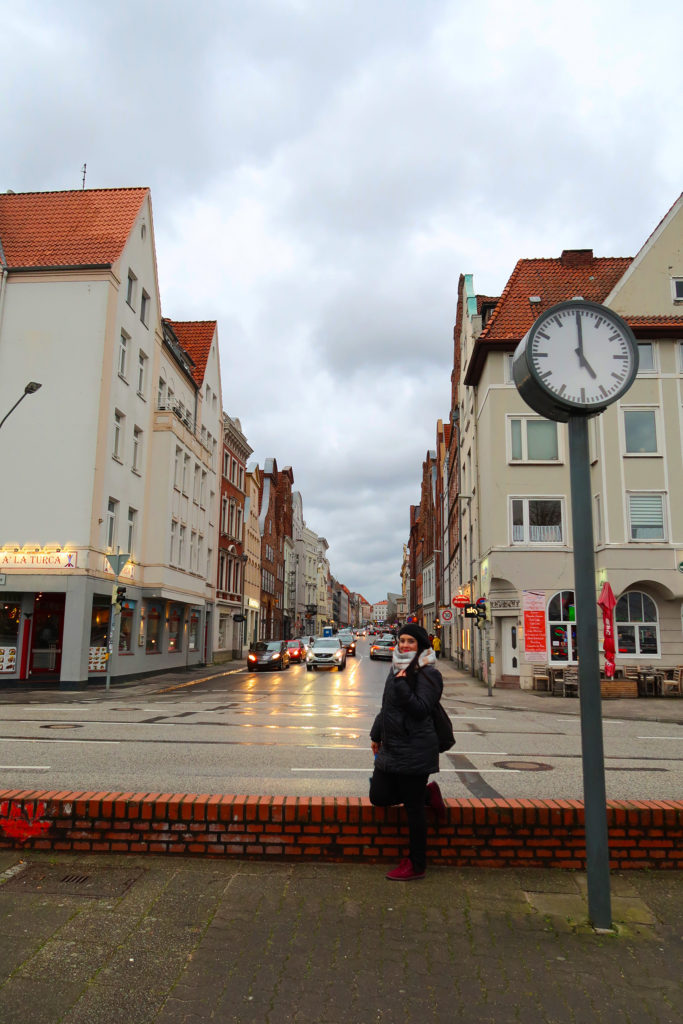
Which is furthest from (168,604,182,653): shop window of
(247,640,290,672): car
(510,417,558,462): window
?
(510,417,558,462): window

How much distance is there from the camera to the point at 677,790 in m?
8.31

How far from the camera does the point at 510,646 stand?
2814 cm

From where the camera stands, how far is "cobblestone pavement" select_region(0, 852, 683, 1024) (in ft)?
10.5

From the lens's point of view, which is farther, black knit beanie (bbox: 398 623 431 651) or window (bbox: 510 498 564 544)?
window (bbox: 510 498 564 544)

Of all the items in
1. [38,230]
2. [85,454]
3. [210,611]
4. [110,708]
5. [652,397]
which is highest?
[38,230]

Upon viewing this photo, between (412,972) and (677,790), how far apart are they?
19.7ft

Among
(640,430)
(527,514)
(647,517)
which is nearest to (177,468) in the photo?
(527,514)

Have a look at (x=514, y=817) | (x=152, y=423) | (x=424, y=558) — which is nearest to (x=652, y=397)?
(x=152, y=423)

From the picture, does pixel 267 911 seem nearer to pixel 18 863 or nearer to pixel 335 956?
pixel 335 956

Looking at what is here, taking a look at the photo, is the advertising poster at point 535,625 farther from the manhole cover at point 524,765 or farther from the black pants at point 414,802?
the black pants at point 414,802

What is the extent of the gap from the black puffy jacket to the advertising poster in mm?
23122

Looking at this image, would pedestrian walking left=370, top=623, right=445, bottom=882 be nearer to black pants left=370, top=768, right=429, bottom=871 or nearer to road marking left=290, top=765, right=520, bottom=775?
black pants left=370, top=768, right=429, bottom=871

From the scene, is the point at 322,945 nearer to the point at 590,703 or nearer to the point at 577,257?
the point at 590,703

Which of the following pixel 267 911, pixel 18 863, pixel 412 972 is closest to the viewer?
pixel 412 972
